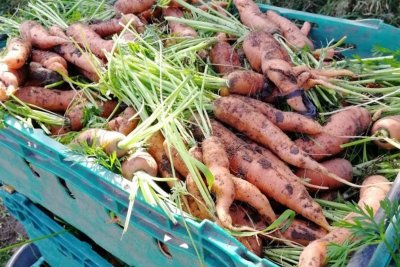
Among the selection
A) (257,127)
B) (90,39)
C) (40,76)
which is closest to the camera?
(257,127)

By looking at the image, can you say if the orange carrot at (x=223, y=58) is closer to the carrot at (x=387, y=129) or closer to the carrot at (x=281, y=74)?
the carrot at (x=281, y=74)

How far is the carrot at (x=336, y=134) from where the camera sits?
5.35 feet

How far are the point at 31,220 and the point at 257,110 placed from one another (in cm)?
97

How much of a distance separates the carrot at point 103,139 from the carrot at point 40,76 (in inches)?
16.8

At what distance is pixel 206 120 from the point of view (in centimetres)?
166

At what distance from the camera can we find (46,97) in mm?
1928

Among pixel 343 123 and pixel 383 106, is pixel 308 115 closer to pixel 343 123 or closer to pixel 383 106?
pixel 343 123

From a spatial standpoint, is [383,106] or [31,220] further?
[31,220]

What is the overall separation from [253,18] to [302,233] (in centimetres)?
112

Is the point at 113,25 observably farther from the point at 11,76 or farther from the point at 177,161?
the point at 177,161

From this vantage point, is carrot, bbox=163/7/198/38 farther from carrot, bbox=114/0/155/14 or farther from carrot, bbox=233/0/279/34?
carrot, bbox=233/0/279/34

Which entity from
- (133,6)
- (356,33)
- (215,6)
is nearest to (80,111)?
(133,6)

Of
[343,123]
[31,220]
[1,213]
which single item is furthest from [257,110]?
[1,213]

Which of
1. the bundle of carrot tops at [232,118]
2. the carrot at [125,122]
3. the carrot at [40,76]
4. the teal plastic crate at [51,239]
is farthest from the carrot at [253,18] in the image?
the teal plastic crate at [51,239]
